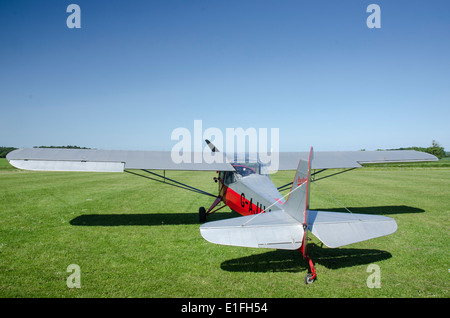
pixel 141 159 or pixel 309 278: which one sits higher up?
pixel 141 159

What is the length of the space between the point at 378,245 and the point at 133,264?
234 inches

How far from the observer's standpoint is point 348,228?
459 cm

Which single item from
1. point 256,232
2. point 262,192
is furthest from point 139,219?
point 256,232

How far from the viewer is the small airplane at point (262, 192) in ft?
14.4

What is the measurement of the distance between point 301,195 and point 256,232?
1101 mm

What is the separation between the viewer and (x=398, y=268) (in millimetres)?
5184

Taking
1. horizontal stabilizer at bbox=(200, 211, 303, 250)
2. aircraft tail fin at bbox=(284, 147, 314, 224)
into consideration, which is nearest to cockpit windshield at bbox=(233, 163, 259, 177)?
aircraft tail fin at bbox=(284, 147, 314, 224)

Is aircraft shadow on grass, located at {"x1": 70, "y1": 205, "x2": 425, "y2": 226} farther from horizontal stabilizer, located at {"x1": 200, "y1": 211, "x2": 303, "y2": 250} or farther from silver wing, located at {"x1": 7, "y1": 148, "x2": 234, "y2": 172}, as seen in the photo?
horizontal stabilizer, located at {"x1": 200, "y1": 211, "x2": 303, "y2": 250}

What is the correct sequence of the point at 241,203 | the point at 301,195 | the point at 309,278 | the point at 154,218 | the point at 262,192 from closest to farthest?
the point at 309,278, the point at 301,195, the point at 262,192, the point at 241,203, the point at 154,218

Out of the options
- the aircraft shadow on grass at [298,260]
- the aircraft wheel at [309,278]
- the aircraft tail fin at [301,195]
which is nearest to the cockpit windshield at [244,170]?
the aircraft shadow on grass at [298,260]

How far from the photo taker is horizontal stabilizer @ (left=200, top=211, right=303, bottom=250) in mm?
4180

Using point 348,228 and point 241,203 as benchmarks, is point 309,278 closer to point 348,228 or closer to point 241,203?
point 348,228

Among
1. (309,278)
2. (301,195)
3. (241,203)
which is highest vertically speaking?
(301,195)
